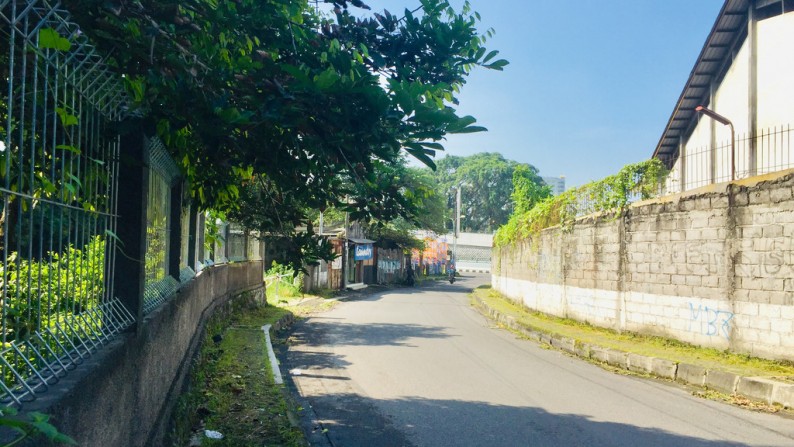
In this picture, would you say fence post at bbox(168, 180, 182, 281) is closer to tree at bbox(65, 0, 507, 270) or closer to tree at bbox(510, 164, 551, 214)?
tree at bbox(65, 0, 507, 270)

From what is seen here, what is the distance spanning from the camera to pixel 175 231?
21.5ft

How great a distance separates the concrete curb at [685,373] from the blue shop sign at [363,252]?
67.8ft

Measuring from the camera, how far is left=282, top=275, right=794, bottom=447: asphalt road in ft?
18.9

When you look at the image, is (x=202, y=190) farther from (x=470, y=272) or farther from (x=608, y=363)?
(x=470, y=272)

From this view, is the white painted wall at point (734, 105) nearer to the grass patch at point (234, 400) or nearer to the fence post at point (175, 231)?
the grass patch at point (234, 400)

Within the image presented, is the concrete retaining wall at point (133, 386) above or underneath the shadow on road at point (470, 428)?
above

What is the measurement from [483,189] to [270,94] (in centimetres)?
7423

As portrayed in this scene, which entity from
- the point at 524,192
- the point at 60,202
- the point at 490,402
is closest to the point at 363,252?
the point at 524,192

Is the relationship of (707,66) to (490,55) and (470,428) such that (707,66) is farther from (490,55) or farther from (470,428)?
(470,428)

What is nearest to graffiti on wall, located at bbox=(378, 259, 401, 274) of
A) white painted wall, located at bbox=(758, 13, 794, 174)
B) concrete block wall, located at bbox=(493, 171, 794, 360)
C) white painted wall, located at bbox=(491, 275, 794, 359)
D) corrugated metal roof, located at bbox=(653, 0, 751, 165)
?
corrugated metal roof, located at bbox=(653, 0, 751, 165)

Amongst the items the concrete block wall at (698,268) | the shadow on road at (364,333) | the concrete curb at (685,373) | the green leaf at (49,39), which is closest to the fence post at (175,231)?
the green leaf at (49,39)

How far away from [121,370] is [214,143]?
4.72 feet

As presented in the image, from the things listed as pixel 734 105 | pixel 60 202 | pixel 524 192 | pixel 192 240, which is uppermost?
pixel 734 105

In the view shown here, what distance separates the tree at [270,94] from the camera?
10.5 ft
